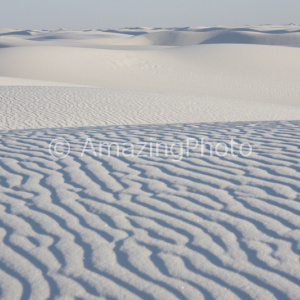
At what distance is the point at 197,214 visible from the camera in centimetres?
440

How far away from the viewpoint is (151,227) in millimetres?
4180

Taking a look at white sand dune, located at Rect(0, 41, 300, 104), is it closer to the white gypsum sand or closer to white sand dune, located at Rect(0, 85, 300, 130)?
white sand dune, located at Rect(0, 85, 300, 130)

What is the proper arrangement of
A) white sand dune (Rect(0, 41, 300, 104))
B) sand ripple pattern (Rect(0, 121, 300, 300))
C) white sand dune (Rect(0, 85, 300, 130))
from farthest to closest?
white sand dune (Rect(0, 41, 300, 104)) → white sand dune (Rect(0, 85, 300, 130)) → sand ripple pattern (Rect(0, 121, 300, 300))

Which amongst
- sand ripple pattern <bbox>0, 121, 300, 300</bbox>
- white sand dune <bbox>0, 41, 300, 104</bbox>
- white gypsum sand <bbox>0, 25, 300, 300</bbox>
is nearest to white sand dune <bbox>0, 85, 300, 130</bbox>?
white gypsum sand <bbox>0, 25, 300, 300</bbox>

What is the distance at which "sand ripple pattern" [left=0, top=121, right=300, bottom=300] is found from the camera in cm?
336

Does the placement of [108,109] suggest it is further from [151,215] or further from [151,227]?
[151,227]

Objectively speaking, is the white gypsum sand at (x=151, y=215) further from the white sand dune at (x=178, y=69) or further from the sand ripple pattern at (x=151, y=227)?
the white sand dune at (x=178, y=69)

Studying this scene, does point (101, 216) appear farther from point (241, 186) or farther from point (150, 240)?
point (241, 186)

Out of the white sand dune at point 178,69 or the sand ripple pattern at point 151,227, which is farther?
the white sand dune at point 178,69

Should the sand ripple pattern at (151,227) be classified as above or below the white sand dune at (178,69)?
below

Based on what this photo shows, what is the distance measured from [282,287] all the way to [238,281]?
0.28 metres

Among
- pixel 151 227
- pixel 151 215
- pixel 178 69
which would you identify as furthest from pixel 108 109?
pixel 178 69

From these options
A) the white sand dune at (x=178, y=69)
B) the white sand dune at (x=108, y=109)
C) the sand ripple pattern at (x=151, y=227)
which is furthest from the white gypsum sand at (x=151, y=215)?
the white sand dune at (x=178, y=69)

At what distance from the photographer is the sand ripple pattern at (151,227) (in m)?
3.36
